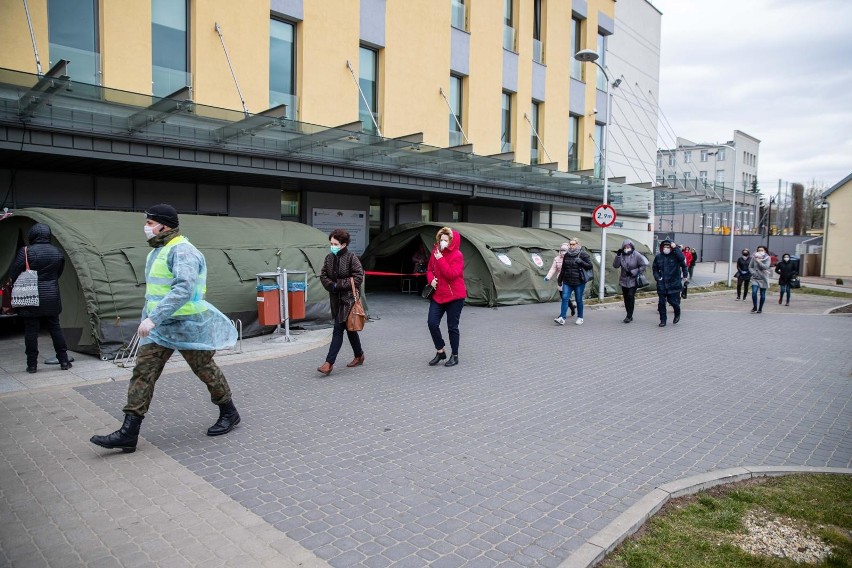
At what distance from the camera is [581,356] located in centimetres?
948

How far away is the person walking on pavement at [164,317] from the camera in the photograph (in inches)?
192

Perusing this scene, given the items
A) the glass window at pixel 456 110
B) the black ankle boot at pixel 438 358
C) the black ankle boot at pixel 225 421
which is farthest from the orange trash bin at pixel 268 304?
the glass window at pixel 456 110

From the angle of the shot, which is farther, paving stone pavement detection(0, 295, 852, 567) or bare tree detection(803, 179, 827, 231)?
bare tree detection(803, 179, 827, 231)

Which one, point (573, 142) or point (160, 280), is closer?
point (160, 280)

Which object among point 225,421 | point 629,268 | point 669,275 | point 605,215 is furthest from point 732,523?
point 605,215

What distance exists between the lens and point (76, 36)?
1184cm

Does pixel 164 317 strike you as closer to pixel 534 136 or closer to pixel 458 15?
pixel 458 15

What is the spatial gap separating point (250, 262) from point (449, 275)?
470 centimetres

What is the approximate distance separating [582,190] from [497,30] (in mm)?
6473

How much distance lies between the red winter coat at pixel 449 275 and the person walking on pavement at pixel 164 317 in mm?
3723

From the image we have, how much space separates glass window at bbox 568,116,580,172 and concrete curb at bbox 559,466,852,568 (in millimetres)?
22692

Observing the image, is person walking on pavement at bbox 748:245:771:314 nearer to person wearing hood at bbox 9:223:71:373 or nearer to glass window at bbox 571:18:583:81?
glass window at bbox 571:18:583:81

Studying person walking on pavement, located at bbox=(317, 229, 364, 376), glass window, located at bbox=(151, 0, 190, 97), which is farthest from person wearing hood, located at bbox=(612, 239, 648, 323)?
glass window, located at bbox=(151, 0, 190, 97)

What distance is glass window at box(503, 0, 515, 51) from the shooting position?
72.7ft
